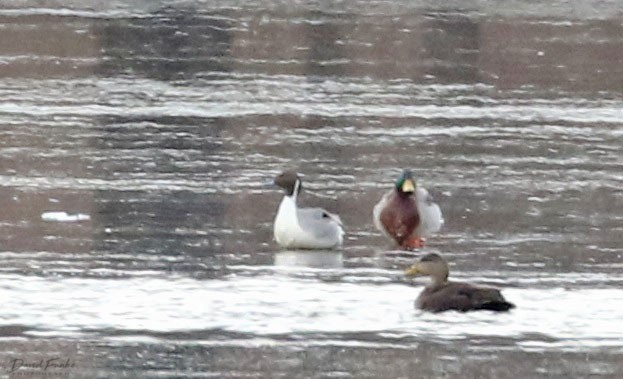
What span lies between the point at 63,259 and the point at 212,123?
541 centimetres

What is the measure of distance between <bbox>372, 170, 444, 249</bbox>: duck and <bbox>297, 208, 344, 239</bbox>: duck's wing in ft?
1.27

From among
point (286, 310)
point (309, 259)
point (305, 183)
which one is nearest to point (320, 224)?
point (309, 259)

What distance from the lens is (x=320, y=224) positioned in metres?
12.8

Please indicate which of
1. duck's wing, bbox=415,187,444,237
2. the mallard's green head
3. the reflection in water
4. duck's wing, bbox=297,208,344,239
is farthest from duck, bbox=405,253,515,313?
the mallard's green head

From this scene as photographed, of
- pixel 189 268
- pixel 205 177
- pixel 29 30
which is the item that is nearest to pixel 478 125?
pixel 205 177

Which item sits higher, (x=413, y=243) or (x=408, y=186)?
(x=408, y=186)

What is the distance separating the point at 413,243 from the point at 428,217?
0.24m

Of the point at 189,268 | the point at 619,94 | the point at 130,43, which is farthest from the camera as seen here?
the point at 130,43

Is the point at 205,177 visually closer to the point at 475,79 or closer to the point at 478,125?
the point at 478,125

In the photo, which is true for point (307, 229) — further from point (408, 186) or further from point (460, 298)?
point (460, 298)

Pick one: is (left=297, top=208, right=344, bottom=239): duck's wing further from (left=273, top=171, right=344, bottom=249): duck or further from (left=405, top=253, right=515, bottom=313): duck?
(left=405, top=253, right=515, bottom=313): duck

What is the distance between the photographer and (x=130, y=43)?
22.3 meters

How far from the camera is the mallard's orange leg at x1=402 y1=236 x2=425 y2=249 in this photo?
13.0 meters

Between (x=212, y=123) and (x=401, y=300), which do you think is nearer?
(x=401, y=300)
